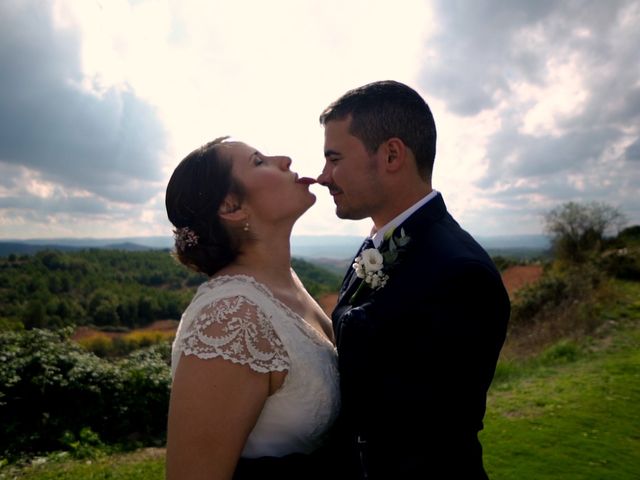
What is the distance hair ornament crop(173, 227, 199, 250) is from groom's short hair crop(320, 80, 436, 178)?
104 centimetres

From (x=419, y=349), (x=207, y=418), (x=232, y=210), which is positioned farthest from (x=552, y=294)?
(x=207, y=418)

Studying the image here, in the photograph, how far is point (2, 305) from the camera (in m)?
39.3

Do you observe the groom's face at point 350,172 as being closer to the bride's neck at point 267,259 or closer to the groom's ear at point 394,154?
the groom's ear at point 394,154

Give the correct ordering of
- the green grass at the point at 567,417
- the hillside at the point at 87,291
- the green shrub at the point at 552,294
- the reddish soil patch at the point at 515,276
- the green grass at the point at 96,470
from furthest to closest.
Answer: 1. the hillside at the point at 87,291
2. the reddish soil patch at the point at 515,276
3. the green shrub at the point at 552,294
4. the green grass at the point at 96,470
5. the green grass at the point at 567,417

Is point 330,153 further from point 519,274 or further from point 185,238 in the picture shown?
point 519,274

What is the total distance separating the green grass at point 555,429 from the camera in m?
5.18

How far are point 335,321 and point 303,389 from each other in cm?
40

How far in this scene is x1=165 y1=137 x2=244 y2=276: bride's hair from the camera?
8.91ft

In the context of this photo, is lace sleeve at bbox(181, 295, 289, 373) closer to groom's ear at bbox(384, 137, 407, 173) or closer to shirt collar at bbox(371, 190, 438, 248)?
shirt collar at bbox(371, 190, 438, 248)

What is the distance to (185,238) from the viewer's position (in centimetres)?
282

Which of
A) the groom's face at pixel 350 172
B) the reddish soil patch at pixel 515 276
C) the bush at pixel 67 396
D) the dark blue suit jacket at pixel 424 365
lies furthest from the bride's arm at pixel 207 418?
the reddish soil patch at pixel 515 276

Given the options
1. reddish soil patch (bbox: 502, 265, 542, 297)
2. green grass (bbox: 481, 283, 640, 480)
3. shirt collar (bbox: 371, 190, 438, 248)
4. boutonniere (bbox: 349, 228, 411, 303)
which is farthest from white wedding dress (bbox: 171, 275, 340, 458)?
reddish soil patch (bbox: 502, 265, 542, 297)

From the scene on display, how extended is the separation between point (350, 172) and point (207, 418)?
4.75 ft

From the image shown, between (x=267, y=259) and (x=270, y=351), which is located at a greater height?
(x=267, y=259)
